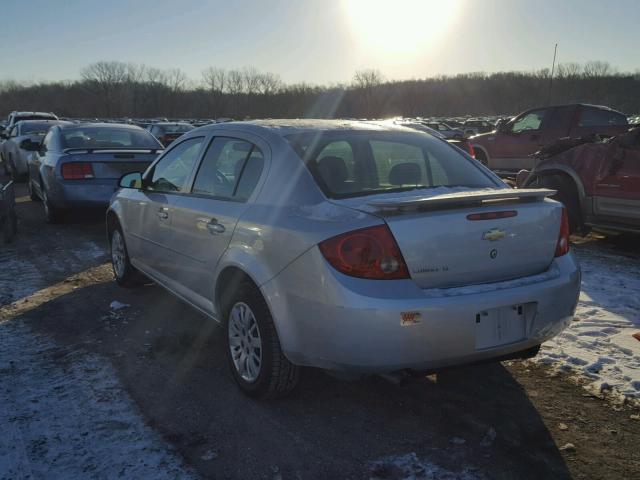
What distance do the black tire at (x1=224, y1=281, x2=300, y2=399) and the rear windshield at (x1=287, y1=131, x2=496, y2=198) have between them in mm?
733

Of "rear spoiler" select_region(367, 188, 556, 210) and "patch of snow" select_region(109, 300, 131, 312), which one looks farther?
"patch of snow" select_region(109, 300, 131, 312)

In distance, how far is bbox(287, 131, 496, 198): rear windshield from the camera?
3198mm

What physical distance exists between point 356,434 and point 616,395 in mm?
1633

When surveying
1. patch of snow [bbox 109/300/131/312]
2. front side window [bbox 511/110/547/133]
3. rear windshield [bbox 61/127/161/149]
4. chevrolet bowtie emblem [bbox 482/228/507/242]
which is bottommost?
patch of snow [bbox 109/300/131/312]

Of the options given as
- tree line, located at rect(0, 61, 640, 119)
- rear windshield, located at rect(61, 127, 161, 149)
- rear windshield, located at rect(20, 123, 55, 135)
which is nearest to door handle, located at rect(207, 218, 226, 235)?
rear windshield, located at rect(61, 127, 161, 149)

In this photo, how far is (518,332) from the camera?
9.45 feet

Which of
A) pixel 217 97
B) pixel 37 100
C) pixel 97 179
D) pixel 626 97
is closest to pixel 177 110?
pixel 217 97

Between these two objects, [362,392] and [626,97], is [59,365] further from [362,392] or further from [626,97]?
[626,97]

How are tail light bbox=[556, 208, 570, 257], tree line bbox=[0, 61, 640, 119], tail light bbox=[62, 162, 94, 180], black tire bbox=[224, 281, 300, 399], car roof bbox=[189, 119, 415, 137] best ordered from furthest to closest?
1. tree line bbox=[0, 61, 640, 119]
2. tail light bbox=[62, 162, 94, 180]
3. car roof bbox=[189, 119, 415, 137]
4. tail light bbox=[556, 208, 570, 257]
5. black tire bbox=[224, 281, 300, 399]

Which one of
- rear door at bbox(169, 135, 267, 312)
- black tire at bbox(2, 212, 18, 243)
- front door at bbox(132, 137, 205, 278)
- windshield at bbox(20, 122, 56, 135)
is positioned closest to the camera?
rear door at bbox(169, 135, 267, 312)

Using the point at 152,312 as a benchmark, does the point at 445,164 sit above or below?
above

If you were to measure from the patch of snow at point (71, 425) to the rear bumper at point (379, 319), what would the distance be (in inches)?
35.2

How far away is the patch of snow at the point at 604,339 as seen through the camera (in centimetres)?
356

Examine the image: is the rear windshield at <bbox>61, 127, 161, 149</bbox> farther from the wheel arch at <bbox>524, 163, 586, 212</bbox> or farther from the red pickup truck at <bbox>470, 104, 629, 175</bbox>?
the red pickup truck at <bbox>470, 104, 629, 175</bbox>
